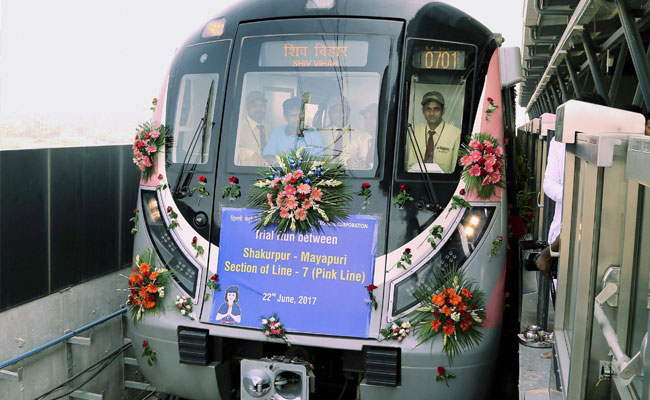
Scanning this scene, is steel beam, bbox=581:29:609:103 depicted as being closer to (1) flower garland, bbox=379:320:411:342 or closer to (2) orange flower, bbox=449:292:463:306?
(2) orange flower, bbox=449:292:463:306

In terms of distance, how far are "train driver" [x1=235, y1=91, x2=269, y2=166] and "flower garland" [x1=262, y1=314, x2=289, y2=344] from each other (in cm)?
115

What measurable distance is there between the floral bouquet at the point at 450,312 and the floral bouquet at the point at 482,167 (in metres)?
0.57

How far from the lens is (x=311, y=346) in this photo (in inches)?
178

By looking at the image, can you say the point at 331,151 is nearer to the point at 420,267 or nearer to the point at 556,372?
the point at 420,267

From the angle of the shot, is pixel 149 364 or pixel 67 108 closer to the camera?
pixel 149 364

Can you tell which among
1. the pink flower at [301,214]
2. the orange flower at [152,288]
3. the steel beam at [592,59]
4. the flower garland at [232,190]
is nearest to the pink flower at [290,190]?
the pink flower at [301,214]

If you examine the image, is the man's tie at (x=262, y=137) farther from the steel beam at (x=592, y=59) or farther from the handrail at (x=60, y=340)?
the steel beam at (x=592, y=59)

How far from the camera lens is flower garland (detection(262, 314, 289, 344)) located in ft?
14.9

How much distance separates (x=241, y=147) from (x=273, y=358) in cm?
151

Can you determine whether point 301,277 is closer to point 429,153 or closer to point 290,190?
point 290,190

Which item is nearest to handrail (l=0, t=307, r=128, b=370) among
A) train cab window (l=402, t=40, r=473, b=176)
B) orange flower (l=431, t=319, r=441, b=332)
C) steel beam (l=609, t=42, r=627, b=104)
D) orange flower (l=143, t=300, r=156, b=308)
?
orange flower (l=143, t=300, r=156, b=308)

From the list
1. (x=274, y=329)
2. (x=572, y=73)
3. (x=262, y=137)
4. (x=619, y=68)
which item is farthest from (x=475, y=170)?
(x=572, y=73)

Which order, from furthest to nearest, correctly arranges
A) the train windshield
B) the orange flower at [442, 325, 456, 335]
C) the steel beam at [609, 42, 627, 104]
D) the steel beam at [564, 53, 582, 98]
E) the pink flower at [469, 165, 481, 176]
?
the steel beam at [564, 53, 582, 98] → the steel beam at [609, 42, 627, 104] → the train windshield → the pink flower at [469, 165, 481, 176] → the orange flower at [442, 325, 456, 335]

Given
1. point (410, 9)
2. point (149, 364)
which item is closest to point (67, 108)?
point (149, 364)
